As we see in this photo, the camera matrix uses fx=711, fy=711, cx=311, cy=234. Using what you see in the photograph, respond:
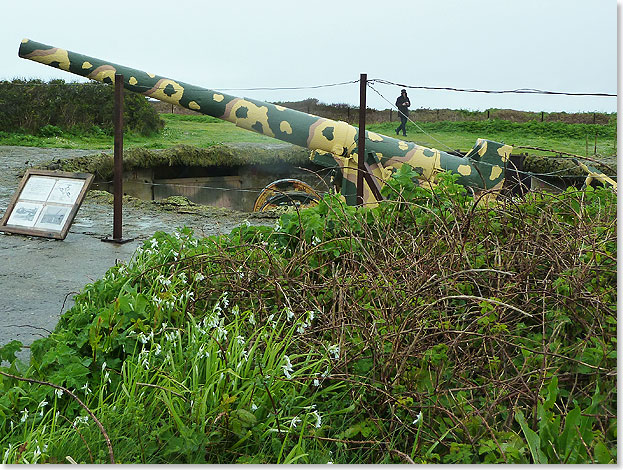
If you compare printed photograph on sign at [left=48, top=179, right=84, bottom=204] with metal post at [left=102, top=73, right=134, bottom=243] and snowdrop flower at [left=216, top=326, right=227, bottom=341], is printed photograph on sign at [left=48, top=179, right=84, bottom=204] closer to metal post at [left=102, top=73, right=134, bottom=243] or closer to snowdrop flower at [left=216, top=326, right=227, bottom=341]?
metal post at [left=102, top=73, right=134, bottom=243]

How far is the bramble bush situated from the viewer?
7.89 ft

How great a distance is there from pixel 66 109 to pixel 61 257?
12.1 metres

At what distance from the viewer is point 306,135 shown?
8516 mm

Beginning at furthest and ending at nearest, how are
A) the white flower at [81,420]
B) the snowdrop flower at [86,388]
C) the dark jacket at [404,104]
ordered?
the dark jacket at [404,104], the snowdrop flower at [86,388], the white flower at [81,420]

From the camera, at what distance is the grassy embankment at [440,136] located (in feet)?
47.9

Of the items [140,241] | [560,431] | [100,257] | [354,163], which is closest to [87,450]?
[560,431]

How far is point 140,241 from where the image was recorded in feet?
22.9

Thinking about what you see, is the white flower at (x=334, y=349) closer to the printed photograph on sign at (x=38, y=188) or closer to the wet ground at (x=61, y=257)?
the wet ground at (x=61, y=257)

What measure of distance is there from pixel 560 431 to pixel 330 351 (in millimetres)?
882

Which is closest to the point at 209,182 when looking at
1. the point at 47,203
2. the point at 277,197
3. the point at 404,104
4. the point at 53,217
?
the point at 277,197

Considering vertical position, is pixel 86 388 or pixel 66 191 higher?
pixel 66 191

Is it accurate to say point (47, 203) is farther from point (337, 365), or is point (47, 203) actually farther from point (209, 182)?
point (209, 182)

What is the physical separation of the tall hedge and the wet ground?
6671 mm

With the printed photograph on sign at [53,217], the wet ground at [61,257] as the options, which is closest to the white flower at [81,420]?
the wet ground at [61,257]
